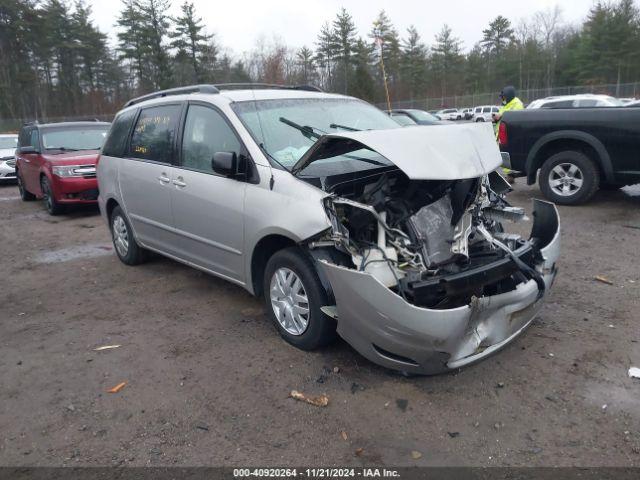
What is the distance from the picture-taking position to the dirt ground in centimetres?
265

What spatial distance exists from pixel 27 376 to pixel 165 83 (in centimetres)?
4593

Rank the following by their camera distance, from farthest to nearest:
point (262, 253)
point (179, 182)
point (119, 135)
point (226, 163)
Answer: point (119, 135) → point (179, 182) → point (262, 253) → point (226, 163)

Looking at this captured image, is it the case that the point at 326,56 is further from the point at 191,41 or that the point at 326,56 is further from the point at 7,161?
the point at 7,161

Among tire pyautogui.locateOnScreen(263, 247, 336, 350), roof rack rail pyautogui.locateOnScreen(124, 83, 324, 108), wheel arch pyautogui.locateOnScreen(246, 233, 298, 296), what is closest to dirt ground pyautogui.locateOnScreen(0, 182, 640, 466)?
tire pyautogui.locateOnScreen(263, 247, 336, 350)

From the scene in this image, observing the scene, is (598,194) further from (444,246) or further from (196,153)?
(196,153)

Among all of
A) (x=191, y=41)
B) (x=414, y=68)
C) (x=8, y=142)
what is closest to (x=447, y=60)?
(x=414, y=68)

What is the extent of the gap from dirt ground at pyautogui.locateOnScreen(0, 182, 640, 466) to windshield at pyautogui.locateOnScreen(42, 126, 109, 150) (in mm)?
5944

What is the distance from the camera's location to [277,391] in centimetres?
321

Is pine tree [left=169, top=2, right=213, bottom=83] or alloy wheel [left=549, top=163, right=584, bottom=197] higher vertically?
pine tree [left=169, top=2, right=213, bottom=83]

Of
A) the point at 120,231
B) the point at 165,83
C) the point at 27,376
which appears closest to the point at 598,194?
the point at 120,231

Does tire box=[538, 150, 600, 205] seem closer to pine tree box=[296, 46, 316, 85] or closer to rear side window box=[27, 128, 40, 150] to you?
rear side window box=[27, 128, 40, 150]

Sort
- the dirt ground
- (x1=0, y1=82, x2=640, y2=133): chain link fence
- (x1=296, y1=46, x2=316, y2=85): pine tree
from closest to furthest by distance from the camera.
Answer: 1. the dirt ground
2. (x1=0, y1=82, x2=640, y2=133): chain link fence
3. (x1=296, y1=46, x2=316, y2=85): pine tree

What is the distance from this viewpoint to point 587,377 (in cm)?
318

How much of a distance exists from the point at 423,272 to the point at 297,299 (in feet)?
3.08
